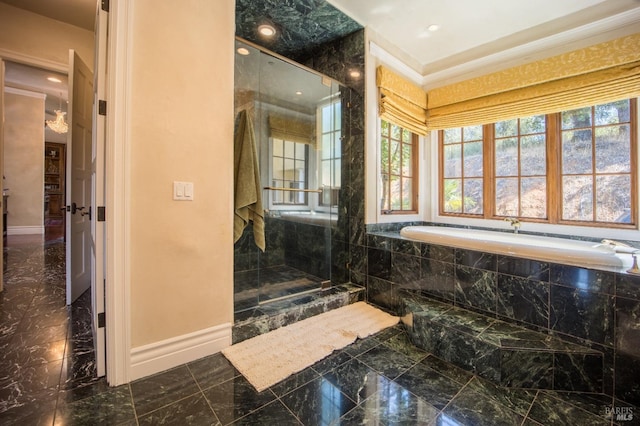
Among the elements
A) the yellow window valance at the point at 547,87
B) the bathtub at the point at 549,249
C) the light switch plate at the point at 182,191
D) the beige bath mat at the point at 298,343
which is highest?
the yellow window valance at the point at 547,87

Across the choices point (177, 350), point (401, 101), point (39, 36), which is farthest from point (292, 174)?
point (39, 36)

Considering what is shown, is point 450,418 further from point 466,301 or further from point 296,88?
point 296,88

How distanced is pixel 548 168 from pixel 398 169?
1457 mm

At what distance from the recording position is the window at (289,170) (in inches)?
108

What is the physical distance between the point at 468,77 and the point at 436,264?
7.32 feet

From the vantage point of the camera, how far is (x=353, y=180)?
290 cm

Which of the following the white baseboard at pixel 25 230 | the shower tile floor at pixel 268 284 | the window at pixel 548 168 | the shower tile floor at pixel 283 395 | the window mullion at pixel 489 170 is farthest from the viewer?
the white baseboard at pixel 25 230

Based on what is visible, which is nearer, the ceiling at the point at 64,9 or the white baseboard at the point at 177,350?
the white baseboard at the point at 177,350

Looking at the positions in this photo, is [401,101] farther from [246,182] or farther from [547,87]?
[246,182]

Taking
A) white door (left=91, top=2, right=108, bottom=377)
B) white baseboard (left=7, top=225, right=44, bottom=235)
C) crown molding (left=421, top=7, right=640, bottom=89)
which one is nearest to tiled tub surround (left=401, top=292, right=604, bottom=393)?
white door (left=91, top=2, right=108, bottom=377)

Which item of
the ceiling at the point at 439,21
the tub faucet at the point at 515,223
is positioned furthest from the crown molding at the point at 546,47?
the tub faucet at the point at 515,223

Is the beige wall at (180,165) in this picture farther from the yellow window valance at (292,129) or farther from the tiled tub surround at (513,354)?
the tiled tub surround at (513,354)

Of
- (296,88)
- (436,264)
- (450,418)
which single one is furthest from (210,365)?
(296,88)

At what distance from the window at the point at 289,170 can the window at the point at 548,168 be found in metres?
1.84
